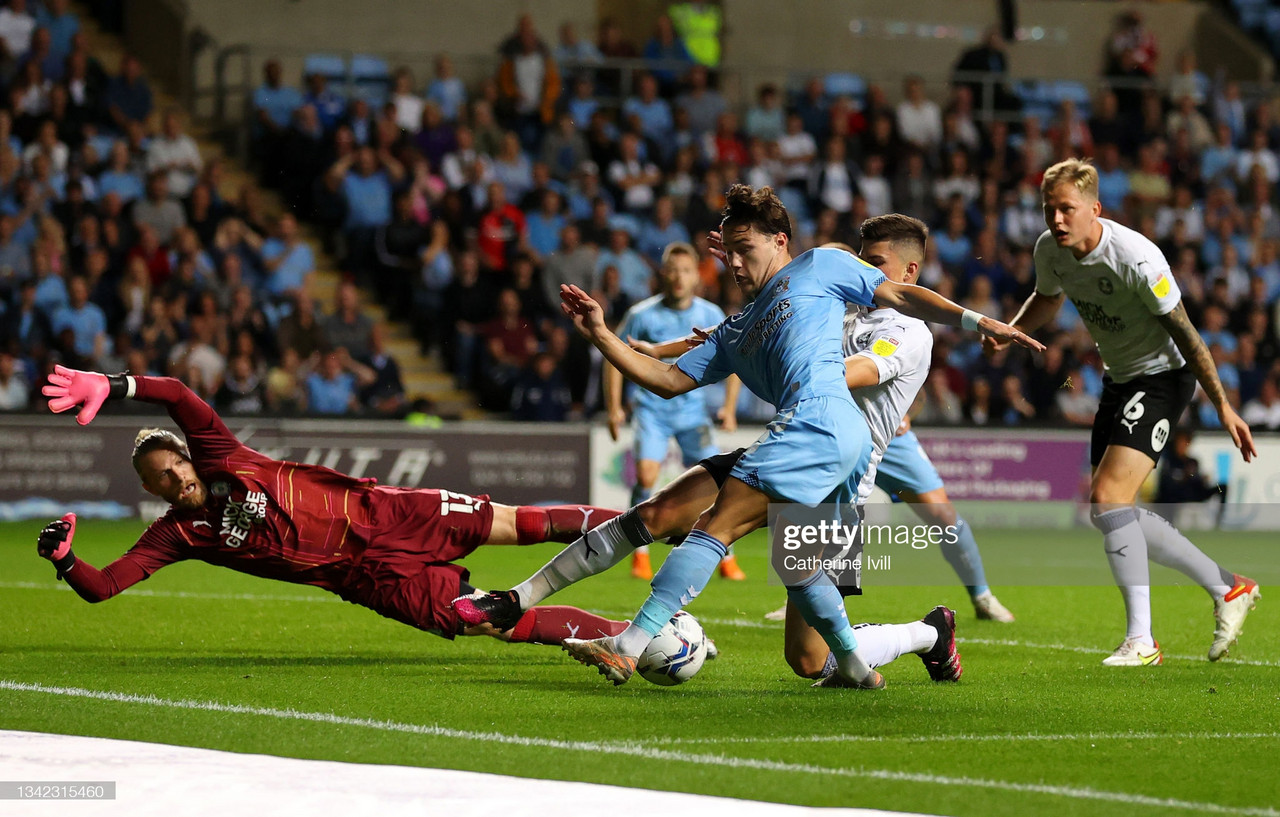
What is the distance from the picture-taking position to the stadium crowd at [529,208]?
1689 cm

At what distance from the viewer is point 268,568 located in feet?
24.0

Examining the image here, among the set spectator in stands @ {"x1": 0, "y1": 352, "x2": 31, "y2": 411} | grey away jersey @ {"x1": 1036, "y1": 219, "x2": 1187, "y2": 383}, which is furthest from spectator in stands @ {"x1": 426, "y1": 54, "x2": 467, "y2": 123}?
grey away jersey @ {"x1": 1036, "y1": 219, "x2": 1187, "y2": 383}

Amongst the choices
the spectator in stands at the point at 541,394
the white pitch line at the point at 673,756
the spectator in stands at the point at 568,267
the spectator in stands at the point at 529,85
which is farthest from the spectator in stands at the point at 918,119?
the white pitch line at the point at 673,756

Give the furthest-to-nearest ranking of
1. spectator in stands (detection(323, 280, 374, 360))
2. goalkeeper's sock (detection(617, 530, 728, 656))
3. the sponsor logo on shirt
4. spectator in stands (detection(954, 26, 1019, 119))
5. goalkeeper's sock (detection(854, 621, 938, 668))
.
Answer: spectator in stands (detection(954, 26, 1019, 119)) < spectator in stands (detection(323, 280, 374, 360)) < the sponsor logo on shirt < goalkeeper's sock (detection(854, 621, 938, 668)) < goalkeeper's sock (detection(617, 530, 728, 656))

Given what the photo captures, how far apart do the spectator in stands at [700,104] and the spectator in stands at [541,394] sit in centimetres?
559

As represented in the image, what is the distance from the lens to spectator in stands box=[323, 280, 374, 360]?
→ 1723 cm

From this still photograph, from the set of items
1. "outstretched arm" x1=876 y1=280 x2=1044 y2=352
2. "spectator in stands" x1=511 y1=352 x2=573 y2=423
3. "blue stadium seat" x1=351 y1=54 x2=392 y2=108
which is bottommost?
"spectator in stands" x1=511 y1=352 x2=573 y2=423

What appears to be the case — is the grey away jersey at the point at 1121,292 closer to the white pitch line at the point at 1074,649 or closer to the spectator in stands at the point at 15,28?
the white pitch line at the point at 1074,649

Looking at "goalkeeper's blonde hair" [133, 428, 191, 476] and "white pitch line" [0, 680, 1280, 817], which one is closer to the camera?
"white pitch line" [0, 680, 1280, 817]

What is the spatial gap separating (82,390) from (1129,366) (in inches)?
189

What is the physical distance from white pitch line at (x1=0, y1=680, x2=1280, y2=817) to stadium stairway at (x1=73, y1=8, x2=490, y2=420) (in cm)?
1055

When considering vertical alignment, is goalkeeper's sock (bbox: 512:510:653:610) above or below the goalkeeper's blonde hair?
below

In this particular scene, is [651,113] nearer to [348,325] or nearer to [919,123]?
[919,123]

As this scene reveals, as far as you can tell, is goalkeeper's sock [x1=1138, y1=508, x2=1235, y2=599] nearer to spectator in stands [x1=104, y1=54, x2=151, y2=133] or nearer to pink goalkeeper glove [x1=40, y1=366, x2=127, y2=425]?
pink goalkeeper glove [x1=40, y1=366, x2=127, y2=425]
